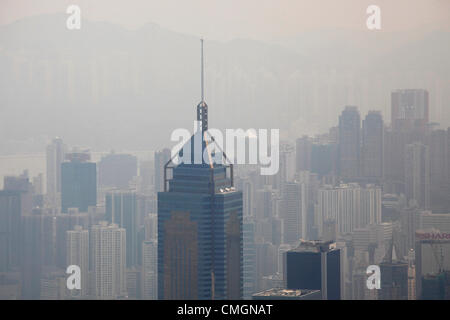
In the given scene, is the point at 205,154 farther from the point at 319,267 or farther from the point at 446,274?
the point at 446,274

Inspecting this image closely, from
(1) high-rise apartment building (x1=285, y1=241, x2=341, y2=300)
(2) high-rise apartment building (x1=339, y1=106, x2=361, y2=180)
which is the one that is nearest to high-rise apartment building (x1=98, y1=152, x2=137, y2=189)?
(1) high-rise apartment building (x1=285, y1=241, x2=341, y2=300)

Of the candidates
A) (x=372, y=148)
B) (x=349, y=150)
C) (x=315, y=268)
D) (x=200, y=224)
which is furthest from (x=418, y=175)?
(x=200, y=224)

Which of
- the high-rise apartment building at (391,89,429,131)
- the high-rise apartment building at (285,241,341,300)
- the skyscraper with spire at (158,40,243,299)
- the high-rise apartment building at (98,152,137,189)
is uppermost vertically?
the high-rise apartment building at (391,89,429,131)

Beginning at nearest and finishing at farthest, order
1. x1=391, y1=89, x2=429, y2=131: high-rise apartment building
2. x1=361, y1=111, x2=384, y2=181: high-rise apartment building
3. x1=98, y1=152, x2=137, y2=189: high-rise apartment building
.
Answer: x1=98, y1=152, x2=137, y2=189: high-rise apartment building
x1=391, y1=89, x2=429, y2=131: high-rise apartment building
x1=361, y1=111, x2=384, y2=181: high-rise apartment building

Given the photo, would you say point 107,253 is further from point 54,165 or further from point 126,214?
point 54,165

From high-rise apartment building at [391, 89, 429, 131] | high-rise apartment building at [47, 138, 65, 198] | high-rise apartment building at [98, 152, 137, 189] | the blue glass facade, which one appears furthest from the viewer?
high-rise apartment building at [391, 89, 429, 131]

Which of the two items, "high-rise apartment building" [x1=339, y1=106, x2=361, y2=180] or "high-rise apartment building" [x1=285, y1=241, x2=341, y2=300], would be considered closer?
"high-rise apartment building" [x1=285, y1=241, x2=341, y2=300]

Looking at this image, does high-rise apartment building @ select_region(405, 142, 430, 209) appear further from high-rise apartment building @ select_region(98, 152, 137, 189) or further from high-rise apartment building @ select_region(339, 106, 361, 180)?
high-rise apartment building @ select_region(98, 152, 137, 189)
